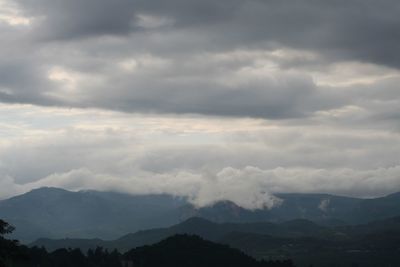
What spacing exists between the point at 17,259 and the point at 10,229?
509 cm

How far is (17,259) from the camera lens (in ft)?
290

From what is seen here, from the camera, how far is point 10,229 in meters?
91.5
